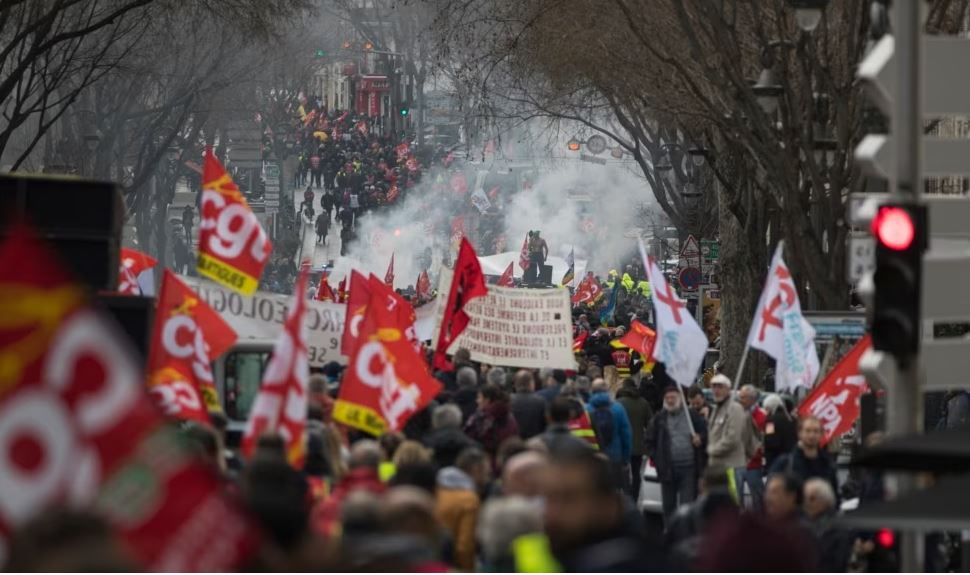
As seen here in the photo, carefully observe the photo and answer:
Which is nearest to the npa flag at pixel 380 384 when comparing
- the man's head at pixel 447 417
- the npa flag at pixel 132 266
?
the man's head at pixel 447 417

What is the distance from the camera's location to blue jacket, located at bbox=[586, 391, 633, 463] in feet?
59.0

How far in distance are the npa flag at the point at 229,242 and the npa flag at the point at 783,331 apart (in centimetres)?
489

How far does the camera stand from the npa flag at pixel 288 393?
8.70 meters

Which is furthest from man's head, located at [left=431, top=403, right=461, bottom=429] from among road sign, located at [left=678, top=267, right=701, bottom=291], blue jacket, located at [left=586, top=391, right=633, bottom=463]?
road sign, located at [left=678, top=267, right=701, bottom=291]

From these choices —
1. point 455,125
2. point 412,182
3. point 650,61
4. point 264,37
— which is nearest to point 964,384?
point 264,37

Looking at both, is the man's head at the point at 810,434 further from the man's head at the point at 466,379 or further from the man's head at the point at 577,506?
the man's head at the point at 577,506

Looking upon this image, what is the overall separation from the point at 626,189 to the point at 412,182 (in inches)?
584

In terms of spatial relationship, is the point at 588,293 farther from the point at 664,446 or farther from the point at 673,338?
the point at 664,446

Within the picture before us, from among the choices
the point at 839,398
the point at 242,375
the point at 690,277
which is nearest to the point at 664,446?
the point at 839,398

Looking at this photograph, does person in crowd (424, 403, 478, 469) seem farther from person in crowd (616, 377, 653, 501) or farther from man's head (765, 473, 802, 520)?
person in crowd (616, 377, 653, 501)

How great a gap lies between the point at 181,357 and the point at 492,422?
2.82m

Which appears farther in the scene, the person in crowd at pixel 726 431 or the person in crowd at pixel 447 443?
the person in crowd at pixel 726 431

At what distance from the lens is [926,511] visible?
773 cm

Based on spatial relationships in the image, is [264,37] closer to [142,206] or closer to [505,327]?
[505,327]
